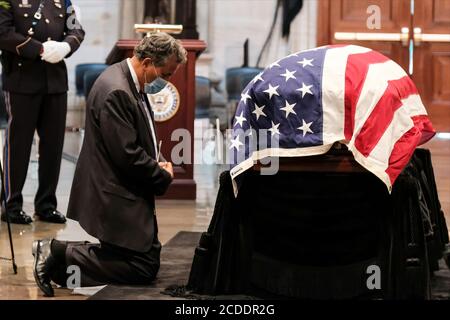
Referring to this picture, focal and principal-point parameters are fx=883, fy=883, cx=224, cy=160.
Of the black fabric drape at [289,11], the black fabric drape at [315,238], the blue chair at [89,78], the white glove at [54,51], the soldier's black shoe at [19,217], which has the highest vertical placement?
the black fabric drape at [289,11]

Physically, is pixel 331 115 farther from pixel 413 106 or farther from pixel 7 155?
pixel 7 155

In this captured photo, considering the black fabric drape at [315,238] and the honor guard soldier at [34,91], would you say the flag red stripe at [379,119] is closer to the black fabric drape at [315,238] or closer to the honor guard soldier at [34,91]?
the black fabric drape at [315,238]

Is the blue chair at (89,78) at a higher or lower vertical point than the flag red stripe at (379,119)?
lower

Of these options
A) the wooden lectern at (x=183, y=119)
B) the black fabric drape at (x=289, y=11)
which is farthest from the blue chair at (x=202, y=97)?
the wooden lectern at (x=183, y=119)

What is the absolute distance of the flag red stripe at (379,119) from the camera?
144 inches

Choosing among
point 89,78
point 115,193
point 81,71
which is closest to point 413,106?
point 115,193

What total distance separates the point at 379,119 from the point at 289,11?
8279 mm

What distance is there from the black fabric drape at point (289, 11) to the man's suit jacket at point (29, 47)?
6101mm

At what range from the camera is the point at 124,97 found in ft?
13.3

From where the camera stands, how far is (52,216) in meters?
5.94

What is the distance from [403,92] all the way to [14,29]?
9.90 ft

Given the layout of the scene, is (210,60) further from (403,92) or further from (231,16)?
(403,92)

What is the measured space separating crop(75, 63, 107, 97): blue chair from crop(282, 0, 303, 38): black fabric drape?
2.47 metres
